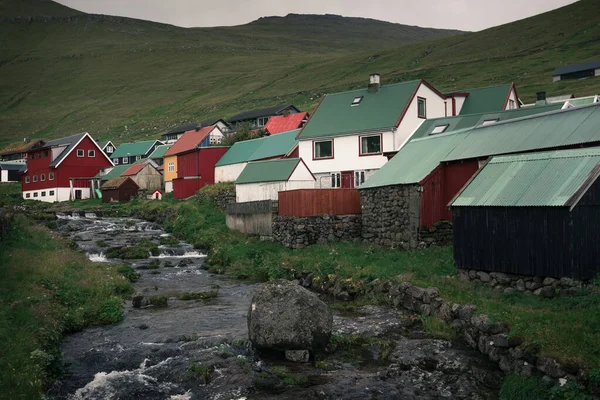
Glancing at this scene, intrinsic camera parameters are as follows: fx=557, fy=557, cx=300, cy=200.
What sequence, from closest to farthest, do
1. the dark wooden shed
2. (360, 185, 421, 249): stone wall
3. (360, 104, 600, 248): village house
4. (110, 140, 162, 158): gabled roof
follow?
(360, 104, 600, 248): village house, (360, 185, 421, 249): stone wall, the dark wooden shed, (110, 140, 162, 158): gabled roof

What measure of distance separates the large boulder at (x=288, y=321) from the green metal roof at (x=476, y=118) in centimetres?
2342

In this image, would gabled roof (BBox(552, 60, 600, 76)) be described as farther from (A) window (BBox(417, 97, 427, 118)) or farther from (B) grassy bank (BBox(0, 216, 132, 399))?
(B) grassy bank (BBox(0, 216, 132, 399))

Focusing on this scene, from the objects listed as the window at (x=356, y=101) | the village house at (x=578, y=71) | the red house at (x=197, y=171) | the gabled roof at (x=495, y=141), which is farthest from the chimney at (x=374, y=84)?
the village house at (x=578, y=71)

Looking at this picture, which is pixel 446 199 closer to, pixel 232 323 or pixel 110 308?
pixel 232 323

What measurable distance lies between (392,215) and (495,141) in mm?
6990

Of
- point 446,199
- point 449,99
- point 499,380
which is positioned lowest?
point 499,380

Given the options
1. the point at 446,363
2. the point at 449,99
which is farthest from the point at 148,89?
the point at 446,363

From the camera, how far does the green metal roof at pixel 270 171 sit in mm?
43969

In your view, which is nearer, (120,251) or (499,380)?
(499,380)

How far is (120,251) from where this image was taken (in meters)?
39.7

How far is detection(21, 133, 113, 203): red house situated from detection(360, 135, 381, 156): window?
4828cm

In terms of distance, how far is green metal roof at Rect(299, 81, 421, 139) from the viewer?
46.9 meters

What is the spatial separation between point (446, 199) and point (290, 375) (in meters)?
17.3

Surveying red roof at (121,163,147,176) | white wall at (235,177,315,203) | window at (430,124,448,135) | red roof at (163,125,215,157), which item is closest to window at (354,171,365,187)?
white wall at (235,177,315,203)
